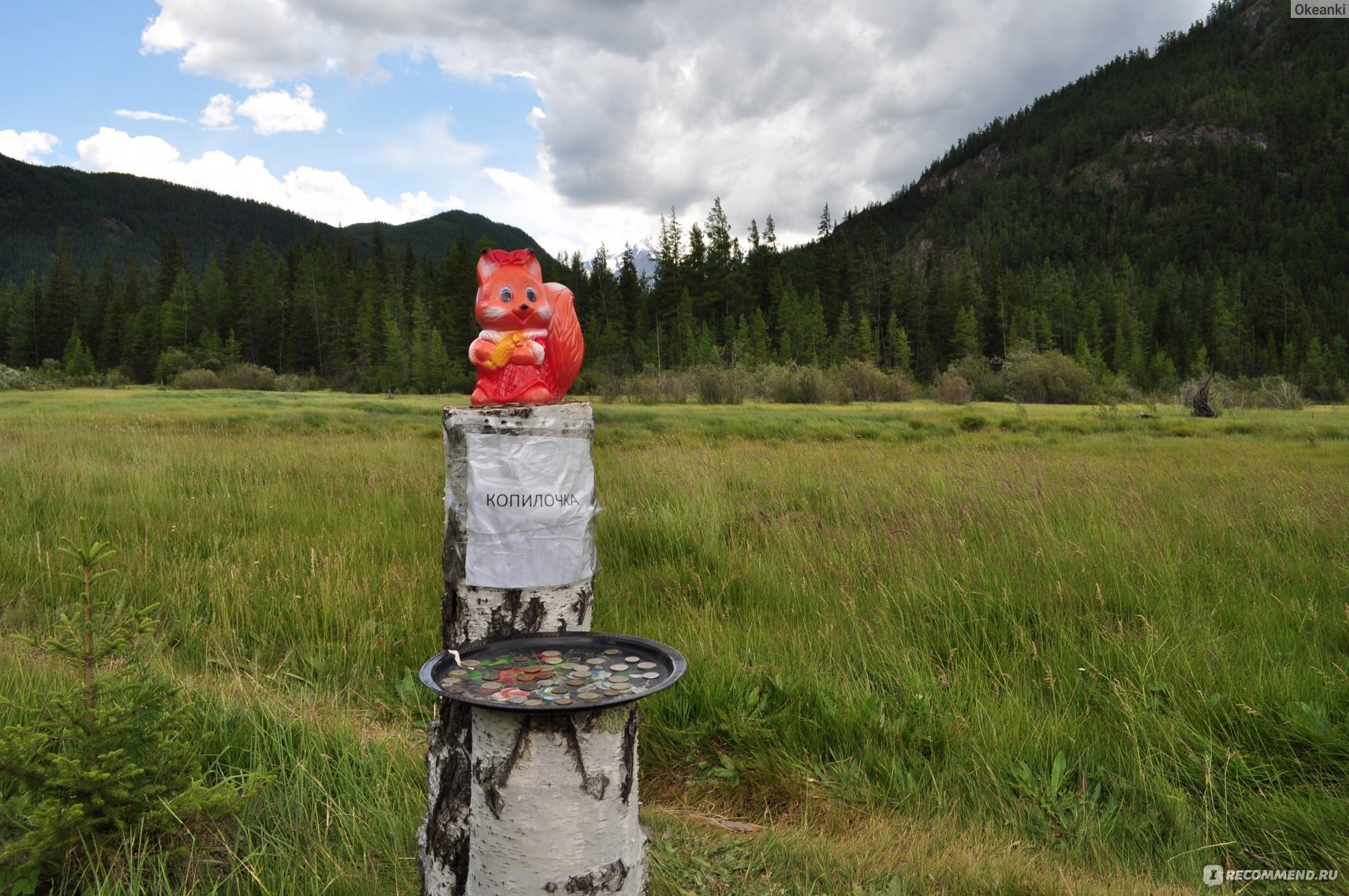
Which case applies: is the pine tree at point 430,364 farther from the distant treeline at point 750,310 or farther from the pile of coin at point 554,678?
the pile of coin at point 554,678

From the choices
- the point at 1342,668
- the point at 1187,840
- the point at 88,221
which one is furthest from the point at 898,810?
the point at 88,221

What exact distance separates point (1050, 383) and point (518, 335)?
40.3m

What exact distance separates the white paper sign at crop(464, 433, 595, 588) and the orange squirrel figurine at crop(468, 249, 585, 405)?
3.09ft

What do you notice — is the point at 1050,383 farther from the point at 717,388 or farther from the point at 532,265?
the point at 532,265

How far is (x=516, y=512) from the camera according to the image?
8.11 ft

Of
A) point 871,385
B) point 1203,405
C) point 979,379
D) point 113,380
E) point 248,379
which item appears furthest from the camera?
point 113,380

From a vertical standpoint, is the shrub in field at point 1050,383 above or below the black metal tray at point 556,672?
above

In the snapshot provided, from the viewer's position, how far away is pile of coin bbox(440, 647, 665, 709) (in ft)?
5.69

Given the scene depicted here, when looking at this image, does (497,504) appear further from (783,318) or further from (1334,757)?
(783,318)

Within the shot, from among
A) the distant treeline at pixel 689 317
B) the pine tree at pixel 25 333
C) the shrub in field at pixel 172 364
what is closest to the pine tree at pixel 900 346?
the distant treeline at pixel 689 317

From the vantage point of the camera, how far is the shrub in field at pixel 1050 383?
38.0 meters

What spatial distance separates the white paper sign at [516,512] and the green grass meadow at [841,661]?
1.04 meters

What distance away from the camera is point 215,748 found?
9.96 ft

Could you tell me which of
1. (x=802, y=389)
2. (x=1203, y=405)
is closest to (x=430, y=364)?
(x=802, y=389)
